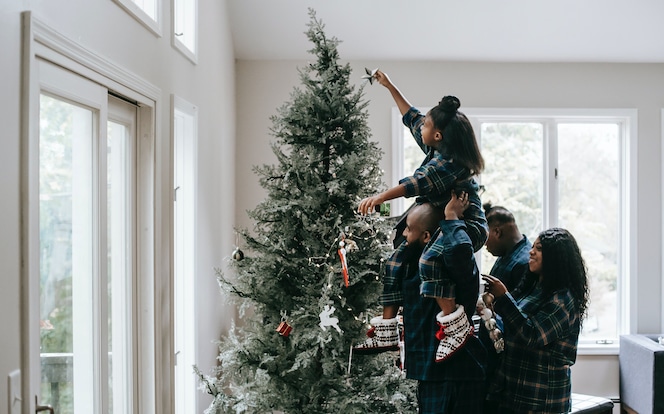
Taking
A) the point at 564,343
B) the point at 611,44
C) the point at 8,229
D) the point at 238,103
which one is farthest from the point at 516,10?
the point at 8,229

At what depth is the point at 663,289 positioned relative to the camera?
15.0ft

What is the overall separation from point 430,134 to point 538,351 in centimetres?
88

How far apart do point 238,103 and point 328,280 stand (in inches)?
93.1

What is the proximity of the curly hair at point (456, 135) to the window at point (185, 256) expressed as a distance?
147 cm

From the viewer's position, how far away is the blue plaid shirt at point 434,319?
1.99 metres

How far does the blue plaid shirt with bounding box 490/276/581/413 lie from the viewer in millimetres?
2270

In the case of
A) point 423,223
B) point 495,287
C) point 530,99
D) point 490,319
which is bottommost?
point 490,319

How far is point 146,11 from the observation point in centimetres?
258

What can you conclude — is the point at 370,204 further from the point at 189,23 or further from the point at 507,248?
the point at 189,23

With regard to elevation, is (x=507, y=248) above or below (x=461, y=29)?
below

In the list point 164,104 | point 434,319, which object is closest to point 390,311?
point 434,319

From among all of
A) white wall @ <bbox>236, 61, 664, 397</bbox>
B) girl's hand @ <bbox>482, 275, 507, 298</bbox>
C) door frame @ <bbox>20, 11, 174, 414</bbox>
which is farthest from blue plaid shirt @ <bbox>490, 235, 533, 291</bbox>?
white wall @ <bbox>236, 61, 664, 397</bbox>

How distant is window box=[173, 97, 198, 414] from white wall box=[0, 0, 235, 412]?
0.06 meters

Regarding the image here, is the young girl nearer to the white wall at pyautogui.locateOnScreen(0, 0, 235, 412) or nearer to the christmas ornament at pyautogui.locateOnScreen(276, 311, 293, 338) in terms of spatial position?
the christmas ornament at pyautogui.locateOnScreen(276, 311, 293, 338)
